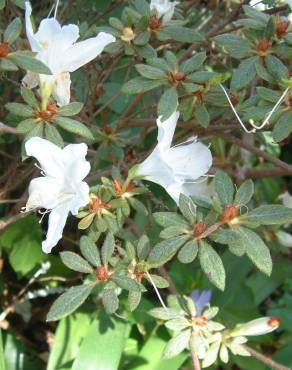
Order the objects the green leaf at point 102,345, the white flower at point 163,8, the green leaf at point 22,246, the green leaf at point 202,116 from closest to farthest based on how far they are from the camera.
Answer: the green leaf at point 202,116 < the white flower at point 163,8 < the green leaf at point 102,345 < the green leaf at point 22,246

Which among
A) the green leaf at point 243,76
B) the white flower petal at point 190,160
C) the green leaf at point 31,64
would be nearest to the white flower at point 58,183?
the green leaf at point 31,64

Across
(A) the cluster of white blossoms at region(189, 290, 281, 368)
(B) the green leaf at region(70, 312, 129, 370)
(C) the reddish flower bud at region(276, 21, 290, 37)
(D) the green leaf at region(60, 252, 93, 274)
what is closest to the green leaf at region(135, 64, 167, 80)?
(C) the reddish flower bud at region(276, 21, 290, 37)

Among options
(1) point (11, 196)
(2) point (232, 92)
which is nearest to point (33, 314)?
(1) point (11, 196)

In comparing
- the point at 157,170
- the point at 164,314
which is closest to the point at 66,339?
the point at 164,314

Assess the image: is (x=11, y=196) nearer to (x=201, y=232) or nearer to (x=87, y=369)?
(x=87, y=369)

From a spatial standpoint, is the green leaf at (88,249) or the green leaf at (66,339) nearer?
the green leaf at (88,249)

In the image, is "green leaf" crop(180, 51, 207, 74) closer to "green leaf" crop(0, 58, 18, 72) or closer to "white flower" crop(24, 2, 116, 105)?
"white flower" crop(24, 2, 116, 105)

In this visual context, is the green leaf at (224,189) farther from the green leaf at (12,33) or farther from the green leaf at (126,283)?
the green leaf at (12,33)

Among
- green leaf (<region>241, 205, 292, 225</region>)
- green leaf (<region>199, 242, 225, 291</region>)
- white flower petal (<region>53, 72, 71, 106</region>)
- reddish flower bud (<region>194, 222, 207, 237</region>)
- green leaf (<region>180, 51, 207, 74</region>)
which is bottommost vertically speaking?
green leaf (<region>199, 242, 225, 291</region>)
